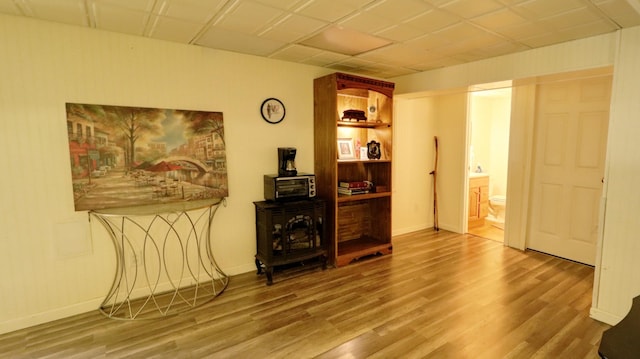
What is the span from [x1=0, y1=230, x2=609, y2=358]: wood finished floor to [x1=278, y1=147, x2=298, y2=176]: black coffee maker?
114 cm

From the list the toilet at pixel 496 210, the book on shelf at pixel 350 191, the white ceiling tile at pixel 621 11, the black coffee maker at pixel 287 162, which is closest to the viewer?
the white ceiling tile at pixel 621 11

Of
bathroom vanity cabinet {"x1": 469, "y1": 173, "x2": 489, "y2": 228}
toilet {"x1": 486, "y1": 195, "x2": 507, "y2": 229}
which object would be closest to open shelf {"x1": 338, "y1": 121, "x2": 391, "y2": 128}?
bathroom vanity cabinet {"x1": 469, "y1": 173, "x2": 489, "y2": 228}

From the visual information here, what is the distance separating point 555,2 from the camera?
216cm

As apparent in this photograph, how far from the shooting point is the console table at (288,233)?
11.0ft

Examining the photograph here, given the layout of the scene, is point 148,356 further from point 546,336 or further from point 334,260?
point 546,336

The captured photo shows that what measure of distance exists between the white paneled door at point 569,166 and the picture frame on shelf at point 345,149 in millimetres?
2425

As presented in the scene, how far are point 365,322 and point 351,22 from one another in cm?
242

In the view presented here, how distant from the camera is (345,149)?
4164 mm

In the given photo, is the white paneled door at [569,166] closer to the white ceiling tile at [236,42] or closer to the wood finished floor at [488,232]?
the wood finished floor at [488,232]

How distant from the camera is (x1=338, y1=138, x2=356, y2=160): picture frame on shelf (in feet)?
13.4

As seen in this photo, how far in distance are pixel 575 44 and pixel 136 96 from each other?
3.97 meters

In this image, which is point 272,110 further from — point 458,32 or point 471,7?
point 471,7

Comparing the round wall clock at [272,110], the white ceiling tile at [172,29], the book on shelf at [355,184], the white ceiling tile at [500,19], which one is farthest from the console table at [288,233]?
the white ceiling tile at [500,19]

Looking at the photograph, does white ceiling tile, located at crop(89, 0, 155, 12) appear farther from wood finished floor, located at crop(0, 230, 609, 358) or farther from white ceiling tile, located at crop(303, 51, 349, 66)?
wood finished floor, located at crop(0, 230, 609, 358)
